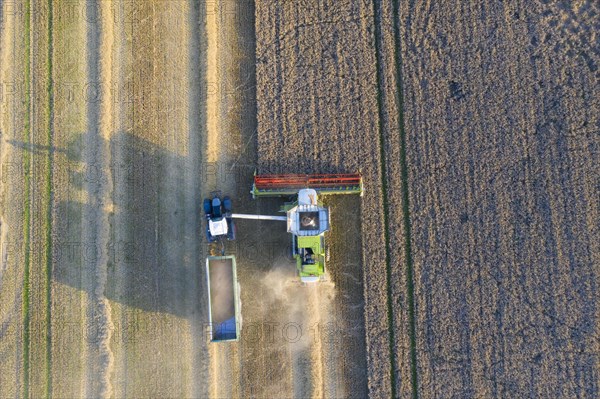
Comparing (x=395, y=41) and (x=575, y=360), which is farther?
(x=395, y=41)

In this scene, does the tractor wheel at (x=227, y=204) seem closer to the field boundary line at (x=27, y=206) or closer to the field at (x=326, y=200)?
the field at (x=326, y=200)

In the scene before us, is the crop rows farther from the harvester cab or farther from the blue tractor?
the blue tractor

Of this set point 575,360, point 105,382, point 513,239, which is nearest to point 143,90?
point 105,382

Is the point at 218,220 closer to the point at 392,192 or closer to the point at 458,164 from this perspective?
the point at 392,192

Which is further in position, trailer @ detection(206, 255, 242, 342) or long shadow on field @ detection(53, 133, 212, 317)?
long shadow on field @ detection(53, 133, 212, 317)

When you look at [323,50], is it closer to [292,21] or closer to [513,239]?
[292,21]

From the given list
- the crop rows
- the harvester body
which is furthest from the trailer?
the crop rows

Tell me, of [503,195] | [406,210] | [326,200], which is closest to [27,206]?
[326,200]
